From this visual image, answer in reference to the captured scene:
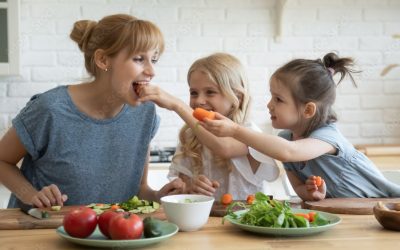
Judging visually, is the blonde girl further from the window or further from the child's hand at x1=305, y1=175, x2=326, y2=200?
the window

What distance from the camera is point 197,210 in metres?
1.27

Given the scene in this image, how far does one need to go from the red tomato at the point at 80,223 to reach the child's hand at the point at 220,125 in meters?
Answer: 0.44

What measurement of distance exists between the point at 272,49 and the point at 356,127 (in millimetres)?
753

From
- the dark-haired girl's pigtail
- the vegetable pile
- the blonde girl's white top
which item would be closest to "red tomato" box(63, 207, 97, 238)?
the vegetable pile

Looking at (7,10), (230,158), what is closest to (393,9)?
(230,158)

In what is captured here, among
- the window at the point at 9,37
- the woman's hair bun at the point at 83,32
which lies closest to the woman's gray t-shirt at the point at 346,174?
the woman's hair bun at the point at 83,32

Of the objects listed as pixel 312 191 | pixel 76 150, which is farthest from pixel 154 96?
pixel 312 191

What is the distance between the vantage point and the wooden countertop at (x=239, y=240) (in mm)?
1173

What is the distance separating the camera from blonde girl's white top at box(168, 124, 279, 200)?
201 cm

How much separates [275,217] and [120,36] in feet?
2.83

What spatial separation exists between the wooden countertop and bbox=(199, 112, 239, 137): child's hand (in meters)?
0.27

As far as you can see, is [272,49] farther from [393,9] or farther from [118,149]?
[118,149]

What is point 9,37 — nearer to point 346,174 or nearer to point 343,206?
point 346,174

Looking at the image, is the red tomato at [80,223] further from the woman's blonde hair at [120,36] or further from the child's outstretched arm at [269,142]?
the woman's blonde hair at [120,36]
